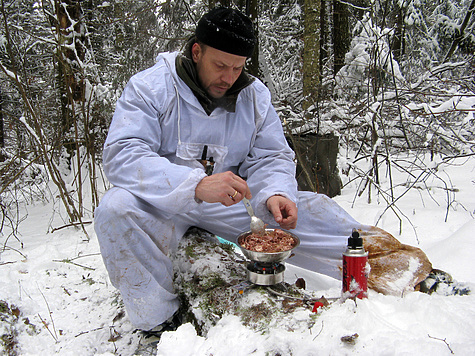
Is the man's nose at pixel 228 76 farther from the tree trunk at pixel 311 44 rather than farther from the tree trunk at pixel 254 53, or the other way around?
the tree trunk at pixel 311 44

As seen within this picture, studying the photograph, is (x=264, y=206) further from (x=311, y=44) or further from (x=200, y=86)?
(x=311, y=44)

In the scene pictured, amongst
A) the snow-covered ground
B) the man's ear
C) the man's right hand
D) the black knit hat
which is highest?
the black knit hat

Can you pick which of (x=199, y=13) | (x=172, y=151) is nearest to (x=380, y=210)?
(x=172, y=151)

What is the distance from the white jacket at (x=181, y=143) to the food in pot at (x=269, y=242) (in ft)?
0.90

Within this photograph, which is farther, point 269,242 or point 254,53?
point 254,53

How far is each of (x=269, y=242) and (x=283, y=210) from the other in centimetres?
32

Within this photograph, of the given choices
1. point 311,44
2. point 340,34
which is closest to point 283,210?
point 311,44

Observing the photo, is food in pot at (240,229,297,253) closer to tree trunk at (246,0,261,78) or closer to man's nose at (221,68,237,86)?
man's nose at (221,68,237,86)

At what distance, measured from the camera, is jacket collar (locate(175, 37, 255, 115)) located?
223cm

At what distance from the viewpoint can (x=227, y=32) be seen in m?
2.08

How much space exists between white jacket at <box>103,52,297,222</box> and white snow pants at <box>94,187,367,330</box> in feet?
0.42

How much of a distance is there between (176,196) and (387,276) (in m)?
1.31

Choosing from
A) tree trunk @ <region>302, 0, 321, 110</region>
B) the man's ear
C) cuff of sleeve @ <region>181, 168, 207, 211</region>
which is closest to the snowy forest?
tree trunk @ <region>302, 0, 321, 110</region>

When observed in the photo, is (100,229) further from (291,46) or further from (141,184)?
(291,46)
